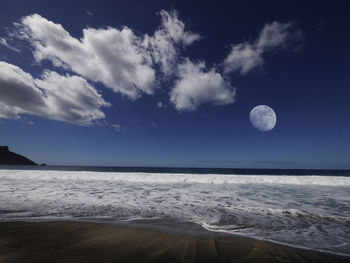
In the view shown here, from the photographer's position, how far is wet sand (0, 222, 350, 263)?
2.13 m

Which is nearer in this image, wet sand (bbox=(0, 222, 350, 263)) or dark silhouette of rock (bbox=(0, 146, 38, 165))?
wet sand (bbox=(0, 222, 350, 263))

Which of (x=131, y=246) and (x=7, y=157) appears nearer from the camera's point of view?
(x=131, y=246)

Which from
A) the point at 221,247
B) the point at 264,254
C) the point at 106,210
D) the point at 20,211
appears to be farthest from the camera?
the point at 106,210

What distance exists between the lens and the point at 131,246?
248cm

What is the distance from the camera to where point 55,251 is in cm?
224

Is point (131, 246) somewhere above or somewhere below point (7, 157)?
below

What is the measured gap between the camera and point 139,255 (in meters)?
2.21

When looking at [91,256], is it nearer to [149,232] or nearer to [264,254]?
[149,232]

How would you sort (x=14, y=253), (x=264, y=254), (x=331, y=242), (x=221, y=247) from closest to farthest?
1. (x=14, y=253)
2. (x=264, y=254)
3. (x=221, y=247)
4. (x=331, y=242)

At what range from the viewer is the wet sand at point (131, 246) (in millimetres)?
2131

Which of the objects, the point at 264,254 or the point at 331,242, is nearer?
the point at 264,254

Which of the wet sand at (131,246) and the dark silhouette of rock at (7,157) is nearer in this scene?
the wet sand at (131,246)

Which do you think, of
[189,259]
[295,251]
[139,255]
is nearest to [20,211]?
[139,255]

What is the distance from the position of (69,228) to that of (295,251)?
4.15m
